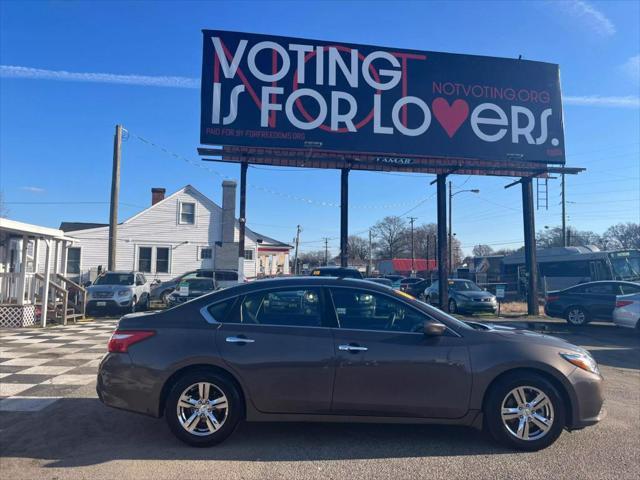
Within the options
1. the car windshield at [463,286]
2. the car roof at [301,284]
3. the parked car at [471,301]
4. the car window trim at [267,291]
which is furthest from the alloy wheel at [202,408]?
the car windshield at [463,286]

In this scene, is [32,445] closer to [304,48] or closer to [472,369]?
Answer: [472,369]

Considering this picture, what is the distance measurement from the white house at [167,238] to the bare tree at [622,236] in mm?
75680

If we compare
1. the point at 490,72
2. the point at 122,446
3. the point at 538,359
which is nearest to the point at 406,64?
the point at 490,72

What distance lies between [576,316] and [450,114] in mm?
8801

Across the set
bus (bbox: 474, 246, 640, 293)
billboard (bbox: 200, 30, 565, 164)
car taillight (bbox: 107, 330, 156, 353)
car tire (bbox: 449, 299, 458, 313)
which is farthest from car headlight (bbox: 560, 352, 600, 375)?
bus (bbox: 474, 246, 640, 293)

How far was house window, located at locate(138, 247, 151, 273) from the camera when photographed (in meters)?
30.2

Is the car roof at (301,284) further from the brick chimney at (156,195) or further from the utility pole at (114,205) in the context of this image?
the brick chimney at (156,195)

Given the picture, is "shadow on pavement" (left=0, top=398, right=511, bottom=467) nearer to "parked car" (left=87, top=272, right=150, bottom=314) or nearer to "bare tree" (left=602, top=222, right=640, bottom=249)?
"parked car" (left=87, top=272, right=150, bottom=314)

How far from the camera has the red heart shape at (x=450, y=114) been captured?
62.5ft

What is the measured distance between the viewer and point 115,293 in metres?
17.8

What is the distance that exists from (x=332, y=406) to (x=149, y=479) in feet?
5.38

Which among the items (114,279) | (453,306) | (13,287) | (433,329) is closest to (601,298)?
(453,306)

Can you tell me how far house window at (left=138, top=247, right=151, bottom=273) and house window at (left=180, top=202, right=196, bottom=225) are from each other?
9.34 ft

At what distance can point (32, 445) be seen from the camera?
4.54 metres
